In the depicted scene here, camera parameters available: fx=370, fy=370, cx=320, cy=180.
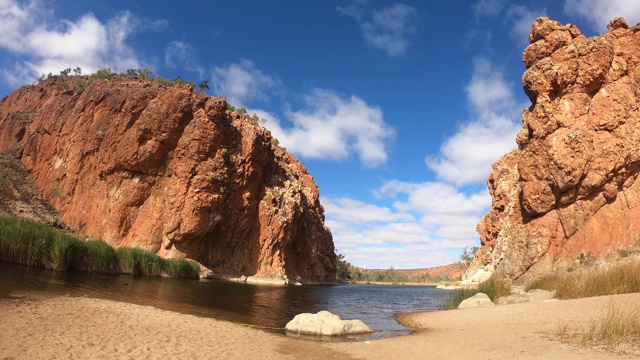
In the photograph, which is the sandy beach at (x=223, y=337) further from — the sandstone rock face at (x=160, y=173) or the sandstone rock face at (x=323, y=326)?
the sandstone rock face at (x=160, y=173)

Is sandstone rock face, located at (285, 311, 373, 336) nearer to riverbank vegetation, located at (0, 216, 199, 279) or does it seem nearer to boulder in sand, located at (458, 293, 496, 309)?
boulder in sand, located at (458, 293, 496, 309)

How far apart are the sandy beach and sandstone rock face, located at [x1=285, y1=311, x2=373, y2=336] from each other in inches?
57.4

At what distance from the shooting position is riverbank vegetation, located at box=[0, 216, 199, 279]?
23.8m

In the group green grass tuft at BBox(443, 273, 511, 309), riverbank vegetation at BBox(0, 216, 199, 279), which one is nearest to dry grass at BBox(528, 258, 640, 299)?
green grass tuft at BBox(443, 273, 511, 309)

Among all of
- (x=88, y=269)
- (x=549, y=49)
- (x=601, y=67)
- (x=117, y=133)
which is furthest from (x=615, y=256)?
(x=117, y=133)

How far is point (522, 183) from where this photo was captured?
45.5 metres

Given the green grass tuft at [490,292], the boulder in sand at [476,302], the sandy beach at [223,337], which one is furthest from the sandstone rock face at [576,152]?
the sandy beach at [223,337]

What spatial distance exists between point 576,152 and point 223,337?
4118cm

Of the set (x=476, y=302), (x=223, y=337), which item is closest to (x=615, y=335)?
(x=223, y=337)

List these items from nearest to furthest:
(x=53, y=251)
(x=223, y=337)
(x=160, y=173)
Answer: (x=223, y=337), (x=53, y=251), (x=160, y=173)

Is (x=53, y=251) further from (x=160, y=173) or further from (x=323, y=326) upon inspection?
(x=160, y=173)

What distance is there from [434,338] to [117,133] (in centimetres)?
6406

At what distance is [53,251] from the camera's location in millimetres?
25266

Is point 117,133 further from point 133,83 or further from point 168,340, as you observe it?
point 168,340
